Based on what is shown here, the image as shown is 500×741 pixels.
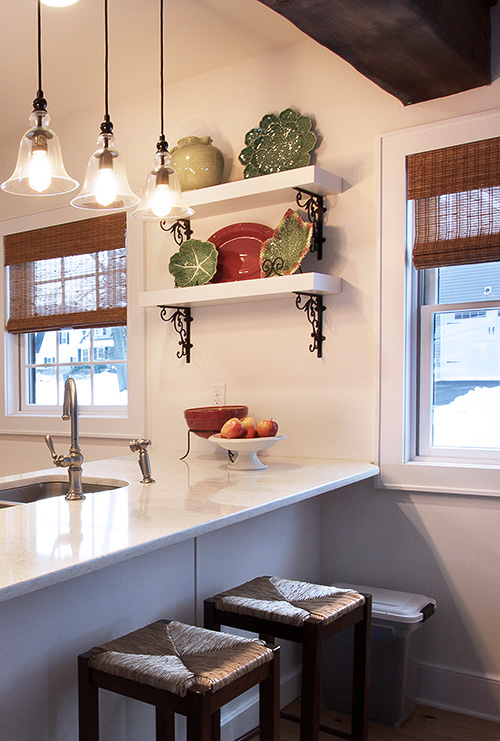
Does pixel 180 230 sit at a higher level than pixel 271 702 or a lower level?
higher

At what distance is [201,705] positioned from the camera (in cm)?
134

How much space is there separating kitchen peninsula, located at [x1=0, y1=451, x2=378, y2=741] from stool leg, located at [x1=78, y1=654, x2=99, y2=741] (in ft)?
0.34

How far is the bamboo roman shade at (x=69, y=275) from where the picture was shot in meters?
3.48

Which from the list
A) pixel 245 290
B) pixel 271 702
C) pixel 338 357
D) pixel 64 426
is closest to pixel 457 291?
pixel 338 357

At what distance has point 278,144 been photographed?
2.87 metres

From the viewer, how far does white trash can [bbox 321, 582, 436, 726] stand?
2.34 metres

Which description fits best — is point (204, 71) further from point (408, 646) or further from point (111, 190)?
point (408, 646)

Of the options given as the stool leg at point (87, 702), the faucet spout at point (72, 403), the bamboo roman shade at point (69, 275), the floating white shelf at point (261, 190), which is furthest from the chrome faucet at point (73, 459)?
the bamboo roman shade at point (69, 275)

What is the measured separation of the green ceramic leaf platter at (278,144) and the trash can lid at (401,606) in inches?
67.0

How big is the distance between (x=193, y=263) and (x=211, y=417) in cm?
74

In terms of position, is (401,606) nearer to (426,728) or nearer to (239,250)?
(426,728)

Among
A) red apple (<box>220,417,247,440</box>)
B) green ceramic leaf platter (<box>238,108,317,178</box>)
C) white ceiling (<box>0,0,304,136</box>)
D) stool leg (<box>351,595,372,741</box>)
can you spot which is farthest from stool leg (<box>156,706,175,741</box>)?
white ceiling (<box>0,0,304,136</box>)

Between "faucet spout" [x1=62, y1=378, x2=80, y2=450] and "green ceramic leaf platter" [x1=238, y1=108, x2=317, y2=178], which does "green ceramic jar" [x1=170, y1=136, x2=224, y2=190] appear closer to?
"green ceramic leaf platter" [x1=238, y1=108, x2=317, y2=178]

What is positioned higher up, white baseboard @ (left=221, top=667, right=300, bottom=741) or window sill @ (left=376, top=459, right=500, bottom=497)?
window sill @ (left=376, top=459, right=500, bottom=497)
